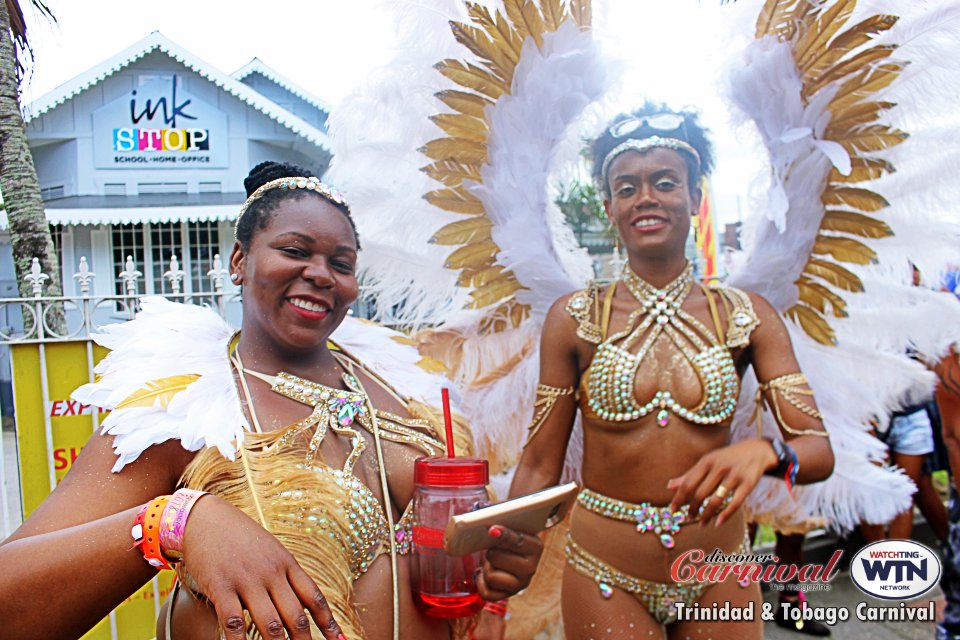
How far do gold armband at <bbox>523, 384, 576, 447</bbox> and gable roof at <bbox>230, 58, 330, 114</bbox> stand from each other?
40.9ft

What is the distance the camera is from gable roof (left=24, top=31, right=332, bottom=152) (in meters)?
10.8

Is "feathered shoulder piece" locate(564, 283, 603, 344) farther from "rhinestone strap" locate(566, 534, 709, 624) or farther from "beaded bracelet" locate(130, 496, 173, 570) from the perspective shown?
"beaded bracelet" locate(130, 496, 173, 570)

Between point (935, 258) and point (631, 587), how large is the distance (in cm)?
158

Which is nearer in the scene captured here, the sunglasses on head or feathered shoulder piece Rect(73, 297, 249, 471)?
feathered shoulder piece Rect(73, 297, 249, 471)

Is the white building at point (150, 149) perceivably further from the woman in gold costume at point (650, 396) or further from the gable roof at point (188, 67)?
the woman in gold costume at point (650, 396)

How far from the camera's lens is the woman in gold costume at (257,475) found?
102cm

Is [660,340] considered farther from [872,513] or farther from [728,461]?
[872,513]

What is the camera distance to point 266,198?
1557mm

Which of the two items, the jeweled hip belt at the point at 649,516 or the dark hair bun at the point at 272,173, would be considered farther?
the jeweled hip belt at the point at 649,516

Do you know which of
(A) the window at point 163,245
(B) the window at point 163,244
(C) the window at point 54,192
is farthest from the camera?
(B) the window at point 163,244

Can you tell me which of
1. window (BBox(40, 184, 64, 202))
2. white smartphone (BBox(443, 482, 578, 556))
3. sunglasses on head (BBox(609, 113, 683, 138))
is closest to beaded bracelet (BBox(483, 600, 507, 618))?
white smartphone (BBox(443, 482, 578, 556))

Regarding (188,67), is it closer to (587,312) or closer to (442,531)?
(587,312)

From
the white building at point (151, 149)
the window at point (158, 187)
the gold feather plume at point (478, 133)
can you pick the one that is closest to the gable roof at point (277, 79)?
the white building at point (151, 149)

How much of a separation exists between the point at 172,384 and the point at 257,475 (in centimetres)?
29
